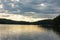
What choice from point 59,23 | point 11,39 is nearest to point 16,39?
point 11,39

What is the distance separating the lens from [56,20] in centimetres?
11006

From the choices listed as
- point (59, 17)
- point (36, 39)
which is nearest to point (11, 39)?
point (36, 39)

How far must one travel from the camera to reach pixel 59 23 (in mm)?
104812

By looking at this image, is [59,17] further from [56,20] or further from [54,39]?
[54,39]

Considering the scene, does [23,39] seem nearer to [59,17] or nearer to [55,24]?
[55,24]

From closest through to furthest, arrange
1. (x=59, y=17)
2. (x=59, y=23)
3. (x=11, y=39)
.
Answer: (x=11, y=39) → (x=59, y=23) → (x=59, y=17)

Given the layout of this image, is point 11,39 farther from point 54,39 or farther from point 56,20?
point 56,20

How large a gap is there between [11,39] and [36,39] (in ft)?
13.7

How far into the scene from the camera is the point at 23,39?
3612 cm

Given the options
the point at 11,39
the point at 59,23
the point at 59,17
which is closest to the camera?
the point at 11,39

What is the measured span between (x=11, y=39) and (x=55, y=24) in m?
73.6

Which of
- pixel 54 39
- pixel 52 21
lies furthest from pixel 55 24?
pixel 54 39

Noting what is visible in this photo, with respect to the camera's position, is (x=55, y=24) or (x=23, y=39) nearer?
(x=23, y=39)

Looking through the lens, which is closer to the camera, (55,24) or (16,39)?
(16,39)
